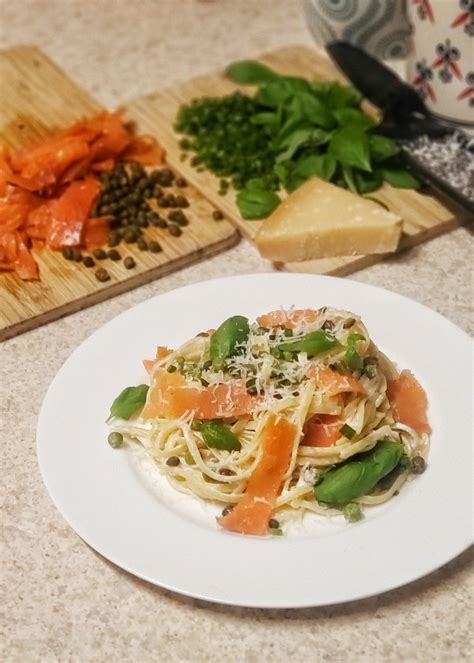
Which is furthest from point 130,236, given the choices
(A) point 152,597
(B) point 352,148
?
(A) point 152,597

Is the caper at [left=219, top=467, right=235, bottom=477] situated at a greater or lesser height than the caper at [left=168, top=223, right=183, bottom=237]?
greater

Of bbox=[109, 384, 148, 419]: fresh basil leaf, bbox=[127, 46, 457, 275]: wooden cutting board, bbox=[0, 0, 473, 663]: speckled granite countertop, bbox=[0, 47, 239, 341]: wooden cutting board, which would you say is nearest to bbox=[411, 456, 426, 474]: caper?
bbox=[0, 0, 473, 663]: speckled granite countertop

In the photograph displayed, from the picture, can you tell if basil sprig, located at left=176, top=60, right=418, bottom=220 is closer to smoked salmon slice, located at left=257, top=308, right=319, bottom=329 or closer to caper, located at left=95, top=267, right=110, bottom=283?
caper, located at left=95, top=267, right=110, bottom=283

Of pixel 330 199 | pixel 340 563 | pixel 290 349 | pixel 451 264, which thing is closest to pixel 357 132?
pixel 330 199

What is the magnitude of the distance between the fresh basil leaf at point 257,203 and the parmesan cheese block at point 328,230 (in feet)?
0.21

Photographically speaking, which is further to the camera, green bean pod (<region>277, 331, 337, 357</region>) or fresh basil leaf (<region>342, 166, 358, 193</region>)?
fresh basil leaf (<region>342, 166, 358, 193</region>)

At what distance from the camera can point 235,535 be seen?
3.87 feet

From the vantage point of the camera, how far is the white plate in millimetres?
1108

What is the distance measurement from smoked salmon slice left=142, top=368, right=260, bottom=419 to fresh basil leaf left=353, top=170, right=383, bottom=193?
0.75 m

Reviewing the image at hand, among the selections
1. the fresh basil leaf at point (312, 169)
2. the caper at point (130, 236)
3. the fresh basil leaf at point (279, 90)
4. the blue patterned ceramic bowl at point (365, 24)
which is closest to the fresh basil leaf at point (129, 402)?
the caper at point (130, 236)

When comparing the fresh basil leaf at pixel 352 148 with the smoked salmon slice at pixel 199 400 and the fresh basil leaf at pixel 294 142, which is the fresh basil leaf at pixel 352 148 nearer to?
the fresh basil leaf at pixel 294 142

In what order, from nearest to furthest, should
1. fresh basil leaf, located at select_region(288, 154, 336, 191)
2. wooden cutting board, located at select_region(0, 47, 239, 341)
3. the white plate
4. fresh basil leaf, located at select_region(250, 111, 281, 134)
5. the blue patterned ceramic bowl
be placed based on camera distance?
1. the white plate
2. wooden cutting board, located at select_region(0, 47, 239, 341)
3. fresh basil leaf, located at select_region(288, 154, 336, 191)
4. fresh basil leaf, located at select_region(250, 111, 281, 134)
5. the blue patterned ceramic bowl

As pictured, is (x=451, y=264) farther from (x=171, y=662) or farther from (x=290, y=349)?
(x=171, y=662)

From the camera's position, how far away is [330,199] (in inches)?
69.4
